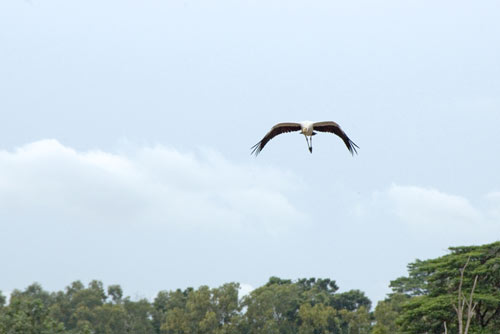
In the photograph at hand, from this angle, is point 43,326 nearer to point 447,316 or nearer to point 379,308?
point 447,316

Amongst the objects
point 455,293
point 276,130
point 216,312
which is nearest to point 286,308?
point 216,312

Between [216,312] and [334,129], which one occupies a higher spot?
[216,312]

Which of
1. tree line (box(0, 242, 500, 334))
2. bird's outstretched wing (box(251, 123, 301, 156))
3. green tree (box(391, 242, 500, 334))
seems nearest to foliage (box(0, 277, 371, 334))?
tree line (box(0, 242, 500, 334))

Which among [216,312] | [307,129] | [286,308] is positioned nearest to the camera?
[307,129]

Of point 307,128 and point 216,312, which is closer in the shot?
point 307,128

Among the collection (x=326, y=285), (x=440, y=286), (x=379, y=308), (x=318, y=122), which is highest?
Result: (x=326, y=285)

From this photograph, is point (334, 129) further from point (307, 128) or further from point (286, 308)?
point (286, 308)

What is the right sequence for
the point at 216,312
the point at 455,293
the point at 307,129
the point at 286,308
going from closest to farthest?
the point at 307,129, the point at 455,293, the point at 216,312, the point at 286,308

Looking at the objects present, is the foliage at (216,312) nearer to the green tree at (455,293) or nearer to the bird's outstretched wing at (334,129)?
the green tree at (455,293)

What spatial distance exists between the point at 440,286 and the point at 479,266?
6.78 feet

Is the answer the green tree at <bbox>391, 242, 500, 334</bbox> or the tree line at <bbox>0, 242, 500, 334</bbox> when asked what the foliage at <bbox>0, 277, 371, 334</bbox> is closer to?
the tree line at <bbox>0, 242, 500, 334</bbox>

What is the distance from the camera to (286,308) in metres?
62.9

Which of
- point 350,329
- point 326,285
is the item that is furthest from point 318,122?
point 326,285

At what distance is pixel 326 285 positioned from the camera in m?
77.4
